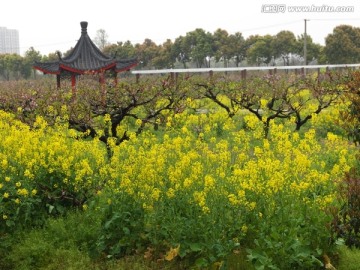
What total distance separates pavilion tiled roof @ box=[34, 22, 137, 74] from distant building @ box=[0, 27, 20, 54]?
119 meters

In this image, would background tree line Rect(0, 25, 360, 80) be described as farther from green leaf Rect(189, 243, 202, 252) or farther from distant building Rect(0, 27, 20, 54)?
distant building Rect(0, 27, 20, 54)

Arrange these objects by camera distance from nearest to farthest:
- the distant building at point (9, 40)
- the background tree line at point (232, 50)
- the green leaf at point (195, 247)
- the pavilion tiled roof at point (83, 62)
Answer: the green leaf at point (195, 247)
the pavilion tiled roof at point (83, 62)
the background tree line at point (232, 50)
the distant building at point (9, 40)

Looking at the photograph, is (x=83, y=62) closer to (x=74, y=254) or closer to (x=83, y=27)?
(x=83, y=27)

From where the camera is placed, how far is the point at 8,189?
21.0 ft

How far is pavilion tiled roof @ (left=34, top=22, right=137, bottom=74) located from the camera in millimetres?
21827

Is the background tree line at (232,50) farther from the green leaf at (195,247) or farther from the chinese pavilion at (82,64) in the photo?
the green leaf at (195,247)

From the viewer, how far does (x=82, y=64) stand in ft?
73.0

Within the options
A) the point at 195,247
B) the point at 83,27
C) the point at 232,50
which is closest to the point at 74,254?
the point at 195,247

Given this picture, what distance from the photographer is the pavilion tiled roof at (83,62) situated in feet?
71.6

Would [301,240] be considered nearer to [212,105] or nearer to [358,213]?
[358,213]

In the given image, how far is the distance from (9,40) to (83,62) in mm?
128434

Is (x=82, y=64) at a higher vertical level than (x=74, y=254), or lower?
higher

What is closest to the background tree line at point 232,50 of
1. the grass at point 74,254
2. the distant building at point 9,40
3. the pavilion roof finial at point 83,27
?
the pavilion roof finial at point 83,27

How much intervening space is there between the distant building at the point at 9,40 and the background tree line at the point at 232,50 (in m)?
82.3
